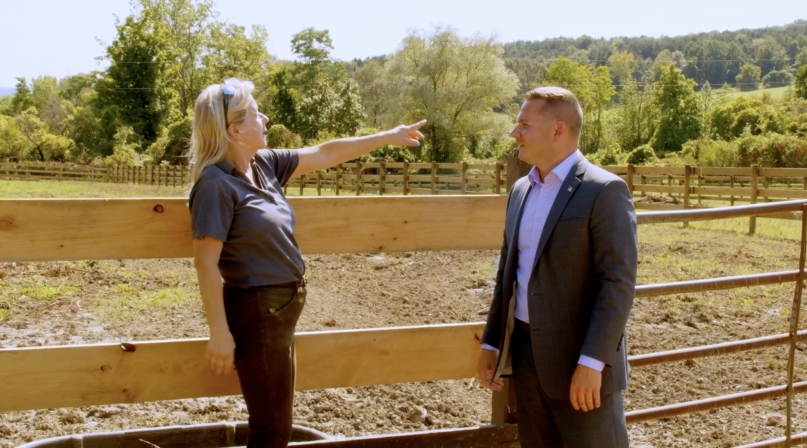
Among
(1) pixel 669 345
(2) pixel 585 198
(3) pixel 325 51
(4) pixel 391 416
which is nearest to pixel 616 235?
(2) pixel 585 198

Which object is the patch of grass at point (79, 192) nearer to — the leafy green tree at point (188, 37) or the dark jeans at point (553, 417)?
the dark jeans at point (553, 417)

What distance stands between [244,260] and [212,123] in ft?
1.41

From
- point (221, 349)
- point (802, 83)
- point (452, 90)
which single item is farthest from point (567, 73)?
point (221, 349)

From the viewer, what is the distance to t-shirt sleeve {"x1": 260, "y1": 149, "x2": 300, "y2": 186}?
2516mm

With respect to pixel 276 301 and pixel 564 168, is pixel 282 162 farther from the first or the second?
pixel 564 168

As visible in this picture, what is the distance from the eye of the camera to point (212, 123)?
218 cm

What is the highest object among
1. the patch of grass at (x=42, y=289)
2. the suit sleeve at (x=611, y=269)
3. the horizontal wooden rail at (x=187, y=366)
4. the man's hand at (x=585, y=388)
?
the suit sleeve at (x=611, y=269)

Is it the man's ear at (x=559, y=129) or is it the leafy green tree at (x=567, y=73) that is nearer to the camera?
the man's ear at (x=559, y=129)

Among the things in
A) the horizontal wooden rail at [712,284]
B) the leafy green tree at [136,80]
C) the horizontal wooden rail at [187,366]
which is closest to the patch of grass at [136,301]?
the horizontal wooden rail at [187,366]

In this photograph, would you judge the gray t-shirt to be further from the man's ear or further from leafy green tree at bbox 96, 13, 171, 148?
leafy green tree at bbox 96, 13, 171, 148

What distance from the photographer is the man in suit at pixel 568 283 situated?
1.98m

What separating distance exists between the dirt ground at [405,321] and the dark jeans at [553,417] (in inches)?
73.5

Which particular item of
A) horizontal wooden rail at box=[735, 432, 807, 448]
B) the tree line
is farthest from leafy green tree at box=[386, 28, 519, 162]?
horizontal wooden rail at box=[735, 432, 807, 448]

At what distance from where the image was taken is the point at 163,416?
404 centimetres
